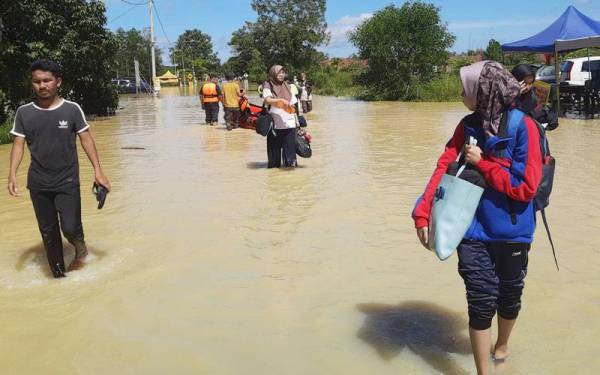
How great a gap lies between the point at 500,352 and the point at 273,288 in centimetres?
184

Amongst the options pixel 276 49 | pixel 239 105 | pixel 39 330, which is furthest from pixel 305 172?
pixel 276 49

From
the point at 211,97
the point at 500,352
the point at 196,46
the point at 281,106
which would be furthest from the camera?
the point at 196,46

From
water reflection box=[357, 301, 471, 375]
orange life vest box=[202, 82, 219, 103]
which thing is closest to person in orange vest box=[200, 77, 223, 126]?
orange life vest box=[202, 82, 219, 103]

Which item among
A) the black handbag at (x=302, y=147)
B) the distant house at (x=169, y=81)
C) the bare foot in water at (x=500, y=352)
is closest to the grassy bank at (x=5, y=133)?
the black handbag at (x=302, y=147)

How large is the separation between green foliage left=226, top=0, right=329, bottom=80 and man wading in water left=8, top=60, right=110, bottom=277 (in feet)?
197

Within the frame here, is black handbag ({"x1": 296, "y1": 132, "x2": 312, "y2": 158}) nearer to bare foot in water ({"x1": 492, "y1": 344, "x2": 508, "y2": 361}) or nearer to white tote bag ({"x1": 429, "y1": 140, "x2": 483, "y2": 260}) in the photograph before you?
bare foot in water ({"x1": 492, "y1": 344, "x2": 508, "y2": 361})

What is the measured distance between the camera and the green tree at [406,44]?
3053 cm

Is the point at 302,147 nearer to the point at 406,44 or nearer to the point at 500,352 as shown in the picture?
the point at 500,352

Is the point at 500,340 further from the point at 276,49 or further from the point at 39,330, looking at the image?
the point at 276,49

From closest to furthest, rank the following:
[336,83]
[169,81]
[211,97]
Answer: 1. [211,97]
2. [336,83]
3. [169,81]

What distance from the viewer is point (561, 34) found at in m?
18.5

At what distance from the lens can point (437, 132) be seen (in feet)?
49.6

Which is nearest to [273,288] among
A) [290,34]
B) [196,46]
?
[290,34]

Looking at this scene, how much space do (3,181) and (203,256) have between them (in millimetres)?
5616
